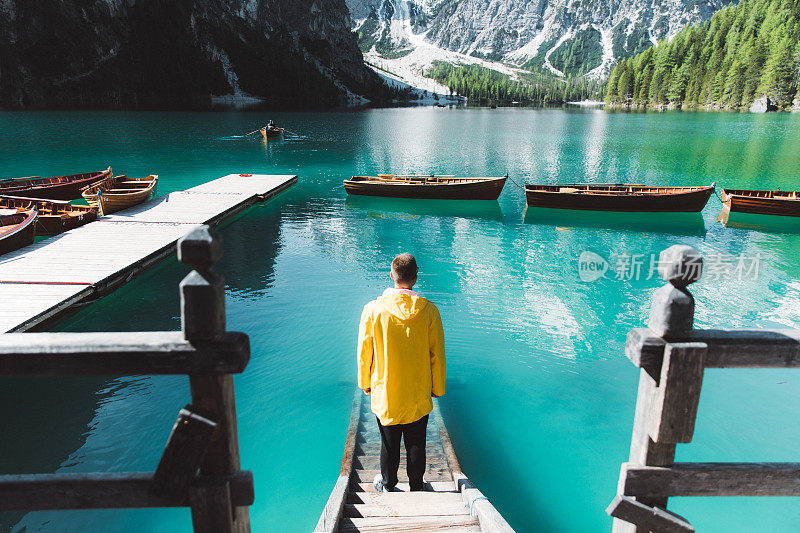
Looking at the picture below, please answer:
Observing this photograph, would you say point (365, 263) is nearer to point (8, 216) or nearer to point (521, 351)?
point (521, 351)

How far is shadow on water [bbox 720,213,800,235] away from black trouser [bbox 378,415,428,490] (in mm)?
25519

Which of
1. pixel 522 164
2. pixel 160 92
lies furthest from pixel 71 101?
pixel 522 164

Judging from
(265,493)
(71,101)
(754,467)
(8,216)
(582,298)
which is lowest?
(265,493)

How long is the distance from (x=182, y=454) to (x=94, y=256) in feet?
47.9

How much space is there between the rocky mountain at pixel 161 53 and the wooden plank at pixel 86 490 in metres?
141

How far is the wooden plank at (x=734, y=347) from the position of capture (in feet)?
8.31

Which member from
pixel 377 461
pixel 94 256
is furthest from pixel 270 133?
pixel 377 461

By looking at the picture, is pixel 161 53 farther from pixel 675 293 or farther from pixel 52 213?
pixel 675 293

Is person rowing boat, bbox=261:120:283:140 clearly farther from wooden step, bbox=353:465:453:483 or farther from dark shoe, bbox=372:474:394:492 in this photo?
dark shoe, bbox=372:474:394:492

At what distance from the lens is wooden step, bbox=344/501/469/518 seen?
430 centimetres

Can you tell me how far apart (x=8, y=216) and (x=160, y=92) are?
452ft

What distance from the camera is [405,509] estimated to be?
4.35 meters

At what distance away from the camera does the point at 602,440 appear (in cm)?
839

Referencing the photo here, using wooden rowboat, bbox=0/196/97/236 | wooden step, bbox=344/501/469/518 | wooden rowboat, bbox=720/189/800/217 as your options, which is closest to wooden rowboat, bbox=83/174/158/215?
wooden rowboat, bbox=0/196/97/236
